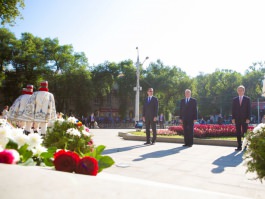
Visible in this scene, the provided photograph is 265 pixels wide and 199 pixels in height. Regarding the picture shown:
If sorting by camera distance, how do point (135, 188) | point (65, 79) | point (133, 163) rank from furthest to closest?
1. point (65, 79)
2. point (133, 163)
3. point (135, 188)

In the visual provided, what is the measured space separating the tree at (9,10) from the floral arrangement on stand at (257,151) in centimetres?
1779

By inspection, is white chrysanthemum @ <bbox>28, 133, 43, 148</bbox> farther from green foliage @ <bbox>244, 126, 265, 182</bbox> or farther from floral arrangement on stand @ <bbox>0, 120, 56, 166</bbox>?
green foliage @ <bbox>244, 126, 265, 182</bbox>

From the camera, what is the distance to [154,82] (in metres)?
56.9

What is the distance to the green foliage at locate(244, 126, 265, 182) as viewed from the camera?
2992mm

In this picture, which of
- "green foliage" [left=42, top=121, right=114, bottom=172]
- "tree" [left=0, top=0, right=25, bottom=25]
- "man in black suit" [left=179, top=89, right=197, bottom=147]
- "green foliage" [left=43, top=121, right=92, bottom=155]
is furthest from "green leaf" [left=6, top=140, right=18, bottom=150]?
"tree" [left=0, top=0, right=25, bottom=25]

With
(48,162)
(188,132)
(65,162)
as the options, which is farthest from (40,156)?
(188,132)

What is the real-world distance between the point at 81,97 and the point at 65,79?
4.08 metres

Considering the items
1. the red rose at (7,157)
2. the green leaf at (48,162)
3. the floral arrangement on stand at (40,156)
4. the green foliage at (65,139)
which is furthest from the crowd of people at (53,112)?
the red rose at (7,157)

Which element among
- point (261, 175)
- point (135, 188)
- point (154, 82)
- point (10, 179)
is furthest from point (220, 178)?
point (154, 82)

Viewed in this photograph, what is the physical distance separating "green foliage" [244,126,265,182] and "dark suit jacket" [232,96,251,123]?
6.11 metres

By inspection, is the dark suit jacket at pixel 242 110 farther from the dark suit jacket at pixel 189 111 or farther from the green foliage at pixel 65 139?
the green foliage at pixel 65 139

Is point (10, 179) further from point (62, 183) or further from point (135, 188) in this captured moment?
point (135, 188)

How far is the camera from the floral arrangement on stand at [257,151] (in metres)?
2.99

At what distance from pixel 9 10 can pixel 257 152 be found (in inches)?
752
